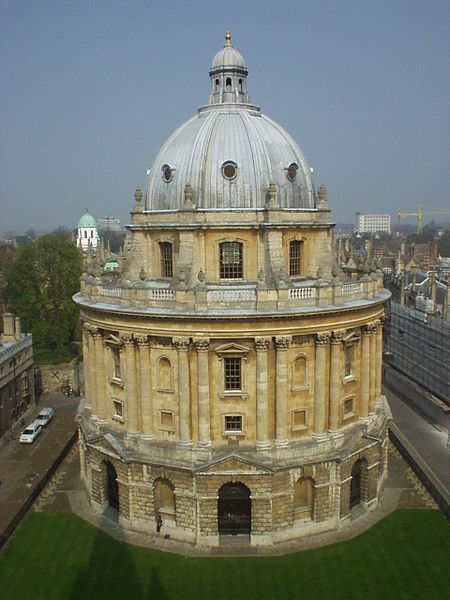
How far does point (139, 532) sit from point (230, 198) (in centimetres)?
2092

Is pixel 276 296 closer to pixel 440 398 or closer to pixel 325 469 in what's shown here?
pixel 325 469

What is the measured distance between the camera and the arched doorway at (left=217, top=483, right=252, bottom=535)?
33344 millimetres

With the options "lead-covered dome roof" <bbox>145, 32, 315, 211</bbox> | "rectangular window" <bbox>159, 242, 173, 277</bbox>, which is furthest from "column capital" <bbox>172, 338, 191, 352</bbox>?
"lead-covered dome roof" <bbox>145, 32, 315, 211</bbox>

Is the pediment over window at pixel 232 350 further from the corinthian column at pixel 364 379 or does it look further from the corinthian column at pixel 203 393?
the corinthian column at pixel 364 379

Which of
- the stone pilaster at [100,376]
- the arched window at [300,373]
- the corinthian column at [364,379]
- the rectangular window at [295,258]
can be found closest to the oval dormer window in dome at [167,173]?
the rectangular window at [295,258]

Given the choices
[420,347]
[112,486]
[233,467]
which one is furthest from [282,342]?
[420,347]

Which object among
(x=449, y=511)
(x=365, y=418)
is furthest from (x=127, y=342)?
(x=449, y=511)

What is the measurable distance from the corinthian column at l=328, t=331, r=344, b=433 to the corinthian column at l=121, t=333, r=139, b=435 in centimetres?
1171

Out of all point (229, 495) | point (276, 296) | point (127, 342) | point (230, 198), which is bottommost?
point (229, 495)

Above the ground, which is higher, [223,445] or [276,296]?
[276,296]

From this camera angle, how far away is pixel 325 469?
34031mm

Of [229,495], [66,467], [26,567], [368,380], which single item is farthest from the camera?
[66,467]

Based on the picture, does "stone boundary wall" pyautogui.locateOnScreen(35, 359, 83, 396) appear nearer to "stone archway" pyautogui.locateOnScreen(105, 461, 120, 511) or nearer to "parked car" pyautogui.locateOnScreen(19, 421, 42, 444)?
"parked car" pyautogui.locateOnScreen(19, 421, 42, 444)

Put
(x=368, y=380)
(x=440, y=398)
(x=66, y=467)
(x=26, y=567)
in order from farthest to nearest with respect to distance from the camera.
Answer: (x=440, y=398) < (x=66, y=467) < (x=368, y=380) < (x=26, y=567)
